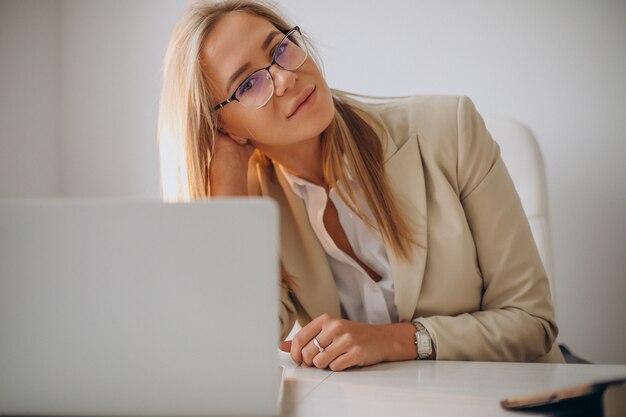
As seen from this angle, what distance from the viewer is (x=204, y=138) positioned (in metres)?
1.23

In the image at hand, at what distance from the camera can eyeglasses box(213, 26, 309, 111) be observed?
3.71 feet

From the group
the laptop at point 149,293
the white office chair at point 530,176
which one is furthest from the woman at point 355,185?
the laptop at point 149,293

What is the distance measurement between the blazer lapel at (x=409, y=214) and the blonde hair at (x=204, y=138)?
0.05ft

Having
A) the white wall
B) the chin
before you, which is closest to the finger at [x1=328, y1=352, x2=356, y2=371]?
the chin

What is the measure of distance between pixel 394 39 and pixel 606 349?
1.15 metres

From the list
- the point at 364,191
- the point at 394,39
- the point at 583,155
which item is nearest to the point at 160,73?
the point at 394,39

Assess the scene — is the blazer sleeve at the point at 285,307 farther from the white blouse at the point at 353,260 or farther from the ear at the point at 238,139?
the ear at the point at 238,139

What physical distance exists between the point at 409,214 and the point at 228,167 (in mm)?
396

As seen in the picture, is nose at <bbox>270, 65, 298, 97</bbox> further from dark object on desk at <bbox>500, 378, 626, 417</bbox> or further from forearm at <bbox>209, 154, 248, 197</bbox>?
dark object on desk at <bbox>500, 378, 626, 417</bbox>

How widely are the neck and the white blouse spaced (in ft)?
0.08

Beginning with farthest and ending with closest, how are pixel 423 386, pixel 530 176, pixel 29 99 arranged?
1. pixel 29 99
2. pixel 530 176
3. pixel 423 386

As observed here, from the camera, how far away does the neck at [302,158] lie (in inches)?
50.7

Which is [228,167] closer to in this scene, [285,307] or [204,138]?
[204,138]

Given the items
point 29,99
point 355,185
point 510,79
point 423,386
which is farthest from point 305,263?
point 29,99
